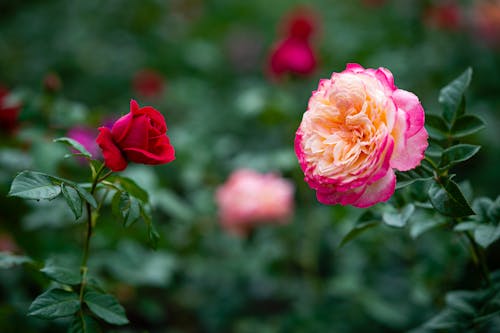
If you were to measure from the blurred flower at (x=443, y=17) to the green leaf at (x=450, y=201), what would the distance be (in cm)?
195

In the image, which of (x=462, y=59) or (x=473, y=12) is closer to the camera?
(x=462, y=59)

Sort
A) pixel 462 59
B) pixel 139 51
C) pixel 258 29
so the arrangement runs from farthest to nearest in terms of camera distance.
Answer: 1. pixel 258 29
2. pixel 139 51
3. pixel 462 59

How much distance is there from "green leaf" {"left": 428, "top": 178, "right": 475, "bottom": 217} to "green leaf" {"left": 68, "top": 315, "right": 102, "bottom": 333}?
1.70ft

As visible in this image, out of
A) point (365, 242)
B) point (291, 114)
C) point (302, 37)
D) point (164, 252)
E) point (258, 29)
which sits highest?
point (258, 29)

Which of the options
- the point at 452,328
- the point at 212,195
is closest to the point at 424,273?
the point at 452,328

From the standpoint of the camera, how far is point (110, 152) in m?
0.70

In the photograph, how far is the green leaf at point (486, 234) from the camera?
2.31 ft

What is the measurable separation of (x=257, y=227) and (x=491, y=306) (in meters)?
1.01

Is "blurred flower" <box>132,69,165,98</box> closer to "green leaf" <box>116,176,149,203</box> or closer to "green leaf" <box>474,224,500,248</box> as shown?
"green leaf" <box>116,176,149,203</box>

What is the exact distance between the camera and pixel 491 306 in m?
0.79

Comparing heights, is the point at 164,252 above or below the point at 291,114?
below

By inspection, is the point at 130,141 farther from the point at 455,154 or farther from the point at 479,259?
the point at 479,259

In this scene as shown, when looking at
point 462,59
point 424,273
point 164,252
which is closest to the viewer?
point 424,273

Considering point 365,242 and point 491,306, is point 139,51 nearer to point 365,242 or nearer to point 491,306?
point 365,242
